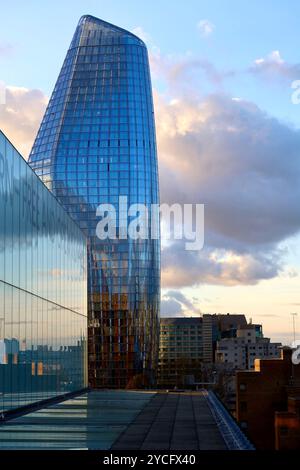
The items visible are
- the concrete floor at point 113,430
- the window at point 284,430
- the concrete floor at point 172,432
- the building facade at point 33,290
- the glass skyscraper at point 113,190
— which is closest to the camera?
the concrete floor at point 113,430

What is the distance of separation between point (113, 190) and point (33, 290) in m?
113

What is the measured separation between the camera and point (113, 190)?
158 m

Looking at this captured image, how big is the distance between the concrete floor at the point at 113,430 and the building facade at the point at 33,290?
8.49ft

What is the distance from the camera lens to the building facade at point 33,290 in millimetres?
38688

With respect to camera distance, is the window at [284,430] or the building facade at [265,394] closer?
the window at [284,430]

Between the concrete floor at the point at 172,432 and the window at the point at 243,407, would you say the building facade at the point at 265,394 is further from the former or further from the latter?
the concrete floor at the point at 172,432

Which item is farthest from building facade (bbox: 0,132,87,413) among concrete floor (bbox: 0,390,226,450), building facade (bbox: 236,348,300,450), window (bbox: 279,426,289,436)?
building facade (bbox: 236,348,300,450)

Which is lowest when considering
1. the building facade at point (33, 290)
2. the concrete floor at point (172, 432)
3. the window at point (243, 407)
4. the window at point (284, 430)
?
the window at point (284, 430)

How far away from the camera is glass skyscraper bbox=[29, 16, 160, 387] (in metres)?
158

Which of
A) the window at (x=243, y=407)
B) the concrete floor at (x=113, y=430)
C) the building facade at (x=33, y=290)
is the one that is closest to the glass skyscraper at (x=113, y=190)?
the window at (x=243, y=407)

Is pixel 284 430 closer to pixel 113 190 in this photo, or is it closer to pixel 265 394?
pixel 265 394

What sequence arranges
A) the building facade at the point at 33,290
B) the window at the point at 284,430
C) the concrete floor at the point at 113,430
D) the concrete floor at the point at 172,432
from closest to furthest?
the concrete floor at the point at 113,430 → the concrete floor at the point at 172,432 → the building facade at the point at 33,290 → the window at the point at 284,430

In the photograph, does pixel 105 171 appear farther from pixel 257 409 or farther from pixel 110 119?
pixel 257 409
